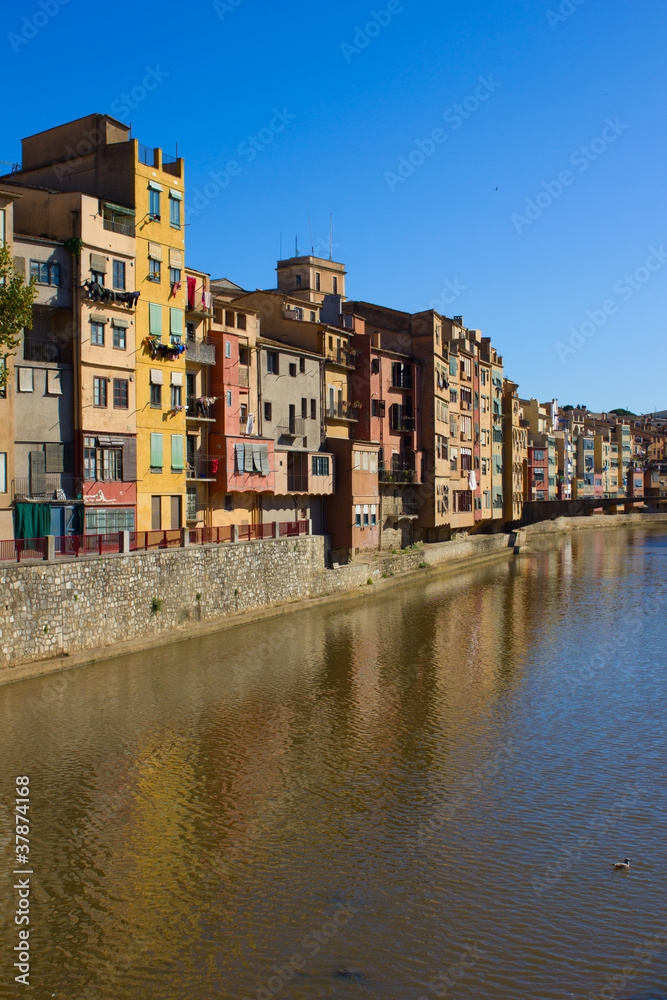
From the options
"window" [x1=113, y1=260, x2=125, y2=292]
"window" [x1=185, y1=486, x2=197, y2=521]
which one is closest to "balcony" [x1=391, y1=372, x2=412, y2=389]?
"window" [x1=185, y1=486, x2=197, y2=521]

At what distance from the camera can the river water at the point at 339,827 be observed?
37.8ft

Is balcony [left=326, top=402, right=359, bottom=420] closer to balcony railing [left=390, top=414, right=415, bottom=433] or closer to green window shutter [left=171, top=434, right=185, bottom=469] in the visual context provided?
balcony railing [left=390, top=414, right=415, bottom=433]

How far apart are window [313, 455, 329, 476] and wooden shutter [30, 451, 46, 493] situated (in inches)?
771

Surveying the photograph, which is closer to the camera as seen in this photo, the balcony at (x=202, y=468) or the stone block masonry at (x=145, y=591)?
the stone block masonry at (x=145, y=591)

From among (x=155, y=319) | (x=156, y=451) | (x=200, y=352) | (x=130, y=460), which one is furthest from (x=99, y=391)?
(x=200, y=352)

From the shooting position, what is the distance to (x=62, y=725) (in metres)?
20.9

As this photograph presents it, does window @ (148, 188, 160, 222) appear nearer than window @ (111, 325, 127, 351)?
No

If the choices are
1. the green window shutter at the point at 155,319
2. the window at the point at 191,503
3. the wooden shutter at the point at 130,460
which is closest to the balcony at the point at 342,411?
the window at the point at 191,503

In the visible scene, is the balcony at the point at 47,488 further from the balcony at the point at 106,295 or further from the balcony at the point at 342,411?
the balcony at the point at 342,411

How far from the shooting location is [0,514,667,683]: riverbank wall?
81.6 feet

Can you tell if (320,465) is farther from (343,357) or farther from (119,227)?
(119,227)

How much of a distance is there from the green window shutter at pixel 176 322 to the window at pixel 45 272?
602 cm

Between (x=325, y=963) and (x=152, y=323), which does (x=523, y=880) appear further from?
(x=152, y=323)

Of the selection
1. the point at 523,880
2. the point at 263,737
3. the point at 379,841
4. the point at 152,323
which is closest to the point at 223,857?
the point at 379,841
